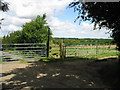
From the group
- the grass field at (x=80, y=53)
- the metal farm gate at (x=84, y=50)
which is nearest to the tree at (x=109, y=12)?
the grass field at (x=80, y=53)

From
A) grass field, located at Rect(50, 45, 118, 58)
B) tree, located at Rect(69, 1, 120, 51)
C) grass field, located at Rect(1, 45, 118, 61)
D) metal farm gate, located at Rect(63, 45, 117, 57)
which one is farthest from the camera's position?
metal farm gate, located at Rect(63, 45, 117, 57)

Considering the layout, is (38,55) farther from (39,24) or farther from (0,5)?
(0,5)

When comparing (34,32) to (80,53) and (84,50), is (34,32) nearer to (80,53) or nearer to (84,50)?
(80,53)

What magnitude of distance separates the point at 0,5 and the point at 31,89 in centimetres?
351

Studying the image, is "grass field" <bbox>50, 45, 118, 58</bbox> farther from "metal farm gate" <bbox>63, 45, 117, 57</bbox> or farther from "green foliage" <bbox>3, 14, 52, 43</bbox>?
"green foliage" <bbox>3, 14, 52, 43</bbox>

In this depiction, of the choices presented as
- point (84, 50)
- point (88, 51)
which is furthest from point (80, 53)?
point (88, 51)

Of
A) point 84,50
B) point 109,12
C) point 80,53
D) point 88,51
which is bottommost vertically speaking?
point 80,53

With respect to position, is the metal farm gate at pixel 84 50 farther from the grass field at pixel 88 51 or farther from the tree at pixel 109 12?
the tree at pixel 109 12

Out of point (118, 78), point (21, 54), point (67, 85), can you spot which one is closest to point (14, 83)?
point (67, 85)

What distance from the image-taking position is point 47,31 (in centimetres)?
1405

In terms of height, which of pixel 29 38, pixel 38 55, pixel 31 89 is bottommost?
pixel 31 89

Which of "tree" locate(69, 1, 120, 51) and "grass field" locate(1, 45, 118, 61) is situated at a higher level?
"tree" locate(69, 1, 120, 51)

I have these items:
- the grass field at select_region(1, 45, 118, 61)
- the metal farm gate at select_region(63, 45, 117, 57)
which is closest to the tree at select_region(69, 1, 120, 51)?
the grass field at select_region(1, 45, 118, 61)

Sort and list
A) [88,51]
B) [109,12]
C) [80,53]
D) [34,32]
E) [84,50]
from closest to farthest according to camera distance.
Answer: [109,12]
[34,32]
[80,53]
[84,50]
[88,51]
